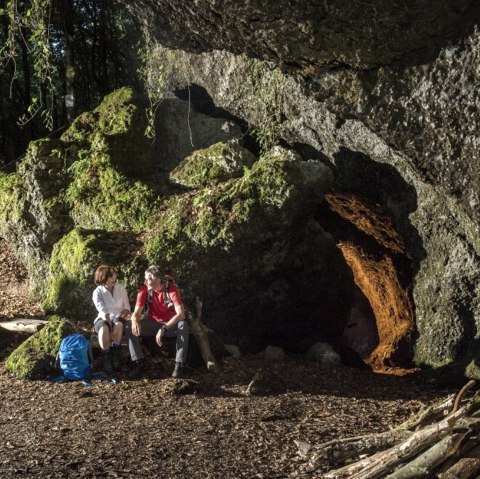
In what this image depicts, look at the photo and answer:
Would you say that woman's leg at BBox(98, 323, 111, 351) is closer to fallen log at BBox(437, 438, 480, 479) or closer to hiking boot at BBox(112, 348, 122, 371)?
hiking boot at BBox(112, 348, 122, 371)

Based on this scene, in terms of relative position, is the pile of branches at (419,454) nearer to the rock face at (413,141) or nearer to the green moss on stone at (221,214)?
the rock face at (413,141)

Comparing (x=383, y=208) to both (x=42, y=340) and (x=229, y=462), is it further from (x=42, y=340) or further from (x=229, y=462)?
(x=229, y=462)

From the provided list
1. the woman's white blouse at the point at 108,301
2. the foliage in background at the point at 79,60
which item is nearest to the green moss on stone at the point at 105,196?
the woman's white blouse at the point at 108,301

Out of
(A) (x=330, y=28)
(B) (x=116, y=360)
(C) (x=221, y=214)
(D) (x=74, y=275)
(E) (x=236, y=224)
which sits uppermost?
(A) (x=330, y=28)

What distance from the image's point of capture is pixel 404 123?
7613mm

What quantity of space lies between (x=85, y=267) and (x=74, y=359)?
6.90 ft

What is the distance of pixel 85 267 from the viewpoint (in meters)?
10.2

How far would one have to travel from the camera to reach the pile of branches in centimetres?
505

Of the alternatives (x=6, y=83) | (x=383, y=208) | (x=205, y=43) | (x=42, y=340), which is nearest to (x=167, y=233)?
(x=42, y=340)

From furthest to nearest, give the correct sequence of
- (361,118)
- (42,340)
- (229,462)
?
(42,340)
(361,118)
(229,462)

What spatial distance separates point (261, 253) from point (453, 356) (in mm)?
3548

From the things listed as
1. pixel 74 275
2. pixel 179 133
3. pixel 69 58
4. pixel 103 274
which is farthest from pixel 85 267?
pixel 69 58

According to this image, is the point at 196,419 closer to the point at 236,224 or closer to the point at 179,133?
the point at 236,224

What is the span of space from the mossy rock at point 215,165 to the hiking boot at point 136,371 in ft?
13.2
